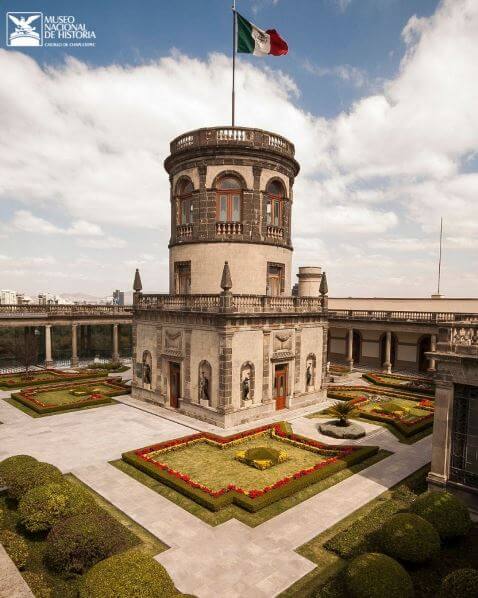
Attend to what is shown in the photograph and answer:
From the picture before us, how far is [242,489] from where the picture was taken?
1764cm

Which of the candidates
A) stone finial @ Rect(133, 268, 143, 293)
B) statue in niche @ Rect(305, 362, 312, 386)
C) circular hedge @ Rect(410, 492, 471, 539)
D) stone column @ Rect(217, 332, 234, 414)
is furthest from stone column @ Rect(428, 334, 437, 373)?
circular hedge @ Rect(410, 492, 471, 539)

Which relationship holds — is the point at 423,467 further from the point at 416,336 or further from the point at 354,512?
the point at 416,336

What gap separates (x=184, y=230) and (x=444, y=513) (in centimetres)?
2425

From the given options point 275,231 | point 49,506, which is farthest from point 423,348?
point 49,506

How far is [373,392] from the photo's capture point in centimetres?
3662

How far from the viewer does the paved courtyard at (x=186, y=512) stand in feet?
40.9

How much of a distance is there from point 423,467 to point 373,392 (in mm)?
16468

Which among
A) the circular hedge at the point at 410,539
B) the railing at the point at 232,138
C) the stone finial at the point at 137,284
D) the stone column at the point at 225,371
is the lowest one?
the circular hedge at the point at 410,539

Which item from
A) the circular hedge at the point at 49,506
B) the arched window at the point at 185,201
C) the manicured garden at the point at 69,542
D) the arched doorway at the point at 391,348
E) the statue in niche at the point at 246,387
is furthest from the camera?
the arched doorway at the point at 391,348

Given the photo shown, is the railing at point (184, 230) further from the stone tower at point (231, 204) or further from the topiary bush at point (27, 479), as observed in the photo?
the topiary bush at point (27, 479)

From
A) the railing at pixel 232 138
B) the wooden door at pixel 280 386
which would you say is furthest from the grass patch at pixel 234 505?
the railing at pixel 232 138

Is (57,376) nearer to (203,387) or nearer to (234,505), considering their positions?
(203,387)

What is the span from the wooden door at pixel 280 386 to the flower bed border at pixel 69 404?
13.5 metres

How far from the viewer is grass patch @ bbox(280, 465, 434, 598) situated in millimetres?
11508
